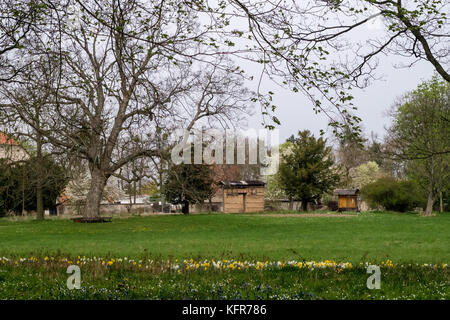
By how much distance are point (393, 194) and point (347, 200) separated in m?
4.58

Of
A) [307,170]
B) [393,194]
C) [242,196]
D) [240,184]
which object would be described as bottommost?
[242,196]

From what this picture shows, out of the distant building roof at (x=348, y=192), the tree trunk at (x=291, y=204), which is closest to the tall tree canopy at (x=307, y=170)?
the distant building roof at (x=348, y=192)

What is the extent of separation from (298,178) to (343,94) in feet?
123

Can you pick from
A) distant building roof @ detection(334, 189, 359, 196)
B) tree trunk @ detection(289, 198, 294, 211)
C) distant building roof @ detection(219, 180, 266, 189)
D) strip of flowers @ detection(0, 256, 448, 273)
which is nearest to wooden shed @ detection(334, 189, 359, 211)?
distant building roof @ detection(334, 189, 359, 196)

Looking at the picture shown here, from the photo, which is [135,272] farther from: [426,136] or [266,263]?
[426,136]

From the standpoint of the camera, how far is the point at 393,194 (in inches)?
1660

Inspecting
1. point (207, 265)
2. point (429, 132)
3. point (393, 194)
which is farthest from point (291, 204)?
point (207, 265)

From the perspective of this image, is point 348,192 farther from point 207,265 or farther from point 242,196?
point 207,265

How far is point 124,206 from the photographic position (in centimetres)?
4850

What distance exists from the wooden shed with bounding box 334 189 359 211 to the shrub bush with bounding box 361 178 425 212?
4.41 ft

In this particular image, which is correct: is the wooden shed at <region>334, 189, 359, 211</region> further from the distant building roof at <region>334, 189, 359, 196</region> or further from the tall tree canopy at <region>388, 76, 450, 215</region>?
the tall tree canopy at <region>388, 76, 450, 215</region>

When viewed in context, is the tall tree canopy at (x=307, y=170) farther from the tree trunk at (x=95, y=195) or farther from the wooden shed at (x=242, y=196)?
the tree trunk at (x=95, y=195)

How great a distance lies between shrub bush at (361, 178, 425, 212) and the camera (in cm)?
4059

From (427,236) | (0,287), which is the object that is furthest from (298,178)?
(0,287)
